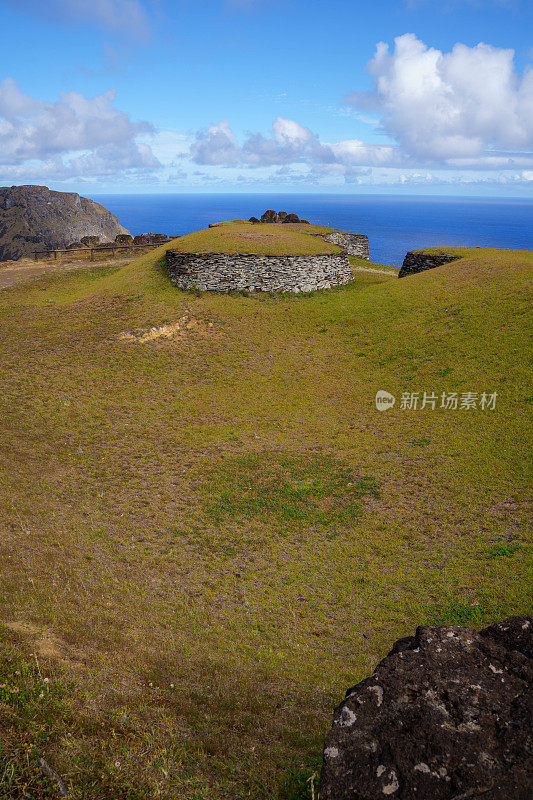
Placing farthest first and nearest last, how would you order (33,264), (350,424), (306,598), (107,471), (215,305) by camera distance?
(33,264), (215,305), (350,424), (107,471), (306,598)

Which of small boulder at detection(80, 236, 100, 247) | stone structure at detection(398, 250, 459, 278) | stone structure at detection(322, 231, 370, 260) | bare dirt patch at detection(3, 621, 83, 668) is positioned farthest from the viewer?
small boulder at detection(80, 236, 100, 247)

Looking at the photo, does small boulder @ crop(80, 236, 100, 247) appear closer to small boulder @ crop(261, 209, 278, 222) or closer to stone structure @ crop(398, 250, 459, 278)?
small boulder @ crop(261, 209, 278, 222)

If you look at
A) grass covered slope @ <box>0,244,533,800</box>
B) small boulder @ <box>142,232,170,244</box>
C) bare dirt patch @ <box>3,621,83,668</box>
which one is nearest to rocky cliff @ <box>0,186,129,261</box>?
small boulder @ <box>142,232,170,244</box>

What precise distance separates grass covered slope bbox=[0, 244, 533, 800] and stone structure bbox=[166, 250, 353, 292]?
145 inches

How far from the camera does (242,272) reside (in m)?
32.4

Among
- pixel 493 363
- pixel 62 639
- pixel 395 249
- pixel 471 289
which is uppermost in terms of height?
pixel 395 249

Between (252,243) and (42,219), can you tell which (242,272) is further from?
(42,219)

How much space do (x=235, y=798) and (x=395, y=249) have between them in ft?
626

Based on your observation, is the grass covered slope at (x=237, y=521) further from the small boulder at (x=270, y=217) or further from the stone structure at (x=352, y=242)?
the small boulder at (x=270, y=217)

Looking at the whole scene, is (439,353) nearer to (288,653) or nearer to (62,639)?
(288,653)

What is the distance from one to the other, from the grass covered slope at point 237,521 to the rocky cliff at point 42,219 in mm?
158762

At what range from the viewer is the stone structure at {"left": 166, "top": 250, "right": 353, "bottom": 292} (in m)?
32.4

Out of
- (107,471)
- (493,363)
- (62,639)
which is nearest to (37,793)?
(62,639)

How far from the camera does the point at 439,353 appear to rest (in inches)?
910
